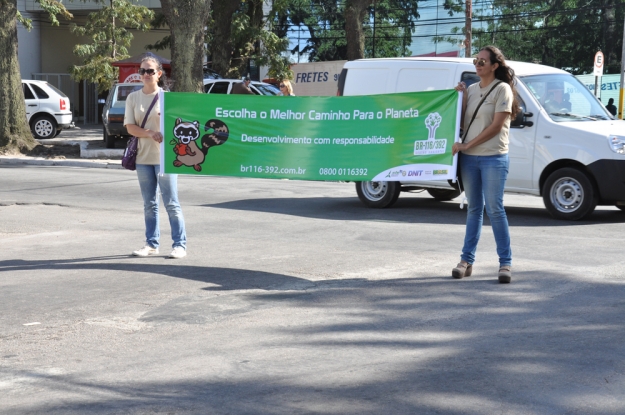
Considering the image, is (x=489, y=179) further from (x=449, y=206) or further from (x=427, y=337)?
(x=449, y=206)

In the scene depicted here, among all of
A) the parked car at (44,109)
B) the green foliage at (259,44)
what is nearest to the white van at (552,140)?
the parked car at (44,109)

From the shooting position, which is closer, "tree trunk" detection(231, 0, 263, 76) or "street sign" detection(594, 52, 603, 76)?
"street sign" detection(594, 52, 603, 76)

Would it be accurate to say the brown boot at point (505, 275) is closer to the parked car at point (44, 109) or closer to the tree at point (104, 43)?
the parked car at point (44, 109)

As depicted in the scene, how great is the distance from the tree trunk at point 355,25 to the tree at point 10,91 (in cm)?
1303

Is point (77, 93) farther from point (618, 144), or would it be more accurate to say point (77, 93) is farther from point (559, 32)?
point (618, 144)

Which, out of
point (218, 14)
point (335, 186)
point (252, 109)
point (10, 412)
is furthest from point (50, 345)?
point (218, 14)

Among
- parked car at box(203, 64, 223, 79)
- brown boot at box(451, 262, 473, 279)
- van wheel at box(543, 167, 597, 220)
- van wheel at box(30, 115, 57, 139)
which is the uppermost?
parked car at box(203, 64, 223, 79)

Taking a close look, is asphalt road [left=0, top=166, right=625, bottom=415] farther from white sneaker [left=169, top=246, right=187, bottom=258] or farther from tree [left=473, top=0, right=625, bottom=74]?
tree [left=473, top=0, right=625, bottom=74]

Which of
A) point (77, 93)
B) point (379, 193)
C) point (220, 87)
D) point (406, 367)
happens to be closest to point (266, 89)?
point (220, 87)

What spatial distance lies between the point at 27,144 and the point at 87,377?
19.5 m

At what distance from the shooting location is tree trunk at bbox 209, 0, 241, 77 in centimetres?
3478

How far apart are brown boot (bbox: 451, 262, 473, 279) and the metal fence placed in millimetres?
35344

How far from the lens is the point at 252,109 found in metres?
8.40

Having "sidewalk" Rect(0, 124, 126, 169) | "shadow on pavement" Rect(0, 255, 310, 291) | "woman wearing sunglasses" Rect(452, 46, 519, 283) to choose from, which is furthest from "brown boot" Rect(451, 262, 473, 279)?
"sidewalk" Rect(0, 124, 126, 169)
